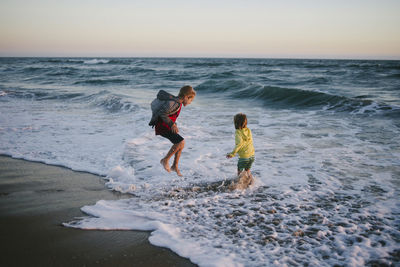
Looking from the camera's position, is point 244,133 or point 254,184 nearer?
point 244,133

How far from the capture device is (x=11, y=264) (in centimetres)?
265

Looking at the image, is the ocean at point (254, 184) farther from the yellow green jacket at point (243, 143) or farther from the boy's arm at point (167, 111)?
the boy's arm at point (167, 111)

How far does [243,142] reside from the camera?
4559mm

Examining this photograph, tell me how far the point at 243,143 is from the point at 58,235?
269 cm

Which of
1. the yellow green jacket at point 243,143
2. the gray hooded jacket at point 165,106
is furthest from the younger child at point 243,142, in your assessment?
the gray hooded jacket at point 165,106

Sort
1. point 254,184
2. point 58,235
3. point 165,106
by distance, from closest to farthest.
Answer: point 58,235 < point 165,106 < point 254,184

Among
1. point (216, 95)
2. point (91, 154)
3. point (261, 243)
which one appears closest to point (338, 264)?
point (261, 243)

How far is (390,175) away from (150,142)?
5121mm

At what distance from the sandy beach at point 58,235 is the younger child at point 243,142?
188 cm

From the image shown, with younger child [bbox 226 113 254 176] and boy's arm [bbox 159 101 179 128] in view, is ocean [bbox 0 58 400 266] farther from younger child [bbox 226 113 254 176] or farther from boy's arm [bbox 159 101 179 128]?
boy's arm [bbox 159 101 179 128]

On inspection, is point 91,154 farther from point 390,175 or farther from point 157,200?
point 390,175

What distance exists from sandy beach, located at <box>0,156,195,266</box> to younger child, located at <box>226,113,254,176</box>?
6.16 ft

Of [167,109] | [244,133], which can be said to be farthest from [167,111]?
[244,133]

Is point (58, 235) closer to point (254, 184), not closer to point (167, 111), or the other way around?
point (167, 111)
